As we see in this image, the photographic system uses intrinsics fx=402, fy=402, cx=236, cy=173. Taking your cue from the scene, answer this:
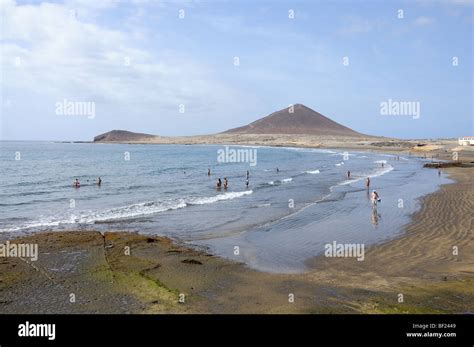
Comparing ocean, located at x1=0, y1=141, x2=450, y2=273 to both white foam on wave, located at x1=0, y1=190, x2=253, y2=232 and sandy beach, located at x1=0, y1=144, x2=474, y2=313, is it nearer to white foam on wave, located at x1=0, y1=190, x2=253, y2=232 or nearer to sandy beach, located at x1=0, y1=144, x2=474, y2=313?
white foam on wave, located at x1=0, y1=190, x2=253, y2=232

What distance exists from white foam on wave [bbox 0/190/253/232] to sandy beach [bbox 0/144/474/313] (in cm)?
400

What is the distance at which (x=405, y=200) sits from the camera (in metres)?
28.3

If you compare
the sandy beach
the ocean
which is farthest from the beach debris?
the ocean

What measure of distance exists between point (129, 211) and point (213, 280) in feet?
46.8

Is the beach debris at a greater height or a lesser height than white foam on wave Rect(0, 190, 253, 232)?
lesser

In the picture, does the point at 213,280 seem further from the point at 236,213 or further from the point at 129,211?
the point at 129,211

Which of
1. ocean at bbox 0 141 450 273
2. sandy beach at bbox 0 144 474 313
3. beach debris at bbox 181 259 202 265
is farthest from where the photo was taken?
ocean at bbox 0 141 450 273

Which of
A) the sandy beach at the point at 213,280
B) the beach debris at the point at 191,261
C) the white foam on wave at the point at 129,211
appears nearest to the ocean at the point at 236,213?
the white foam on wave at the point at 129,211

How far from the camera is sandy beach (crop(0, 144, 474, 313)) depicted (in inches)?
385

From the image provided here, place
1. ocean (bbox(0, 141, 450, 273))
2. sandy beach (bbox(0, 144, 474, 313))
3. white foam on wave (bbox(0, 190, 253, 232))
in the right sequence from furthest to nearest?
white foam on wave (bbox(0, 190, 253, 232))
ocean (bbox(0, 141, 450, 273))
sandy beach (bbox(0, 144, 474, 313))

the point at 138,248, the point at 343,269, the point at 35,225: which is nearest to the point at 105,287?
the point at 138,248

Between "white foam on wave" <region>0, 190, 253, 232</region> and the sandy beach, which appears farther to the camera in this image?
"white foam on wave" <region>0, 190, 253, 232</region>

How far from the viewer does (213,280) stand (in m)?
11.9
